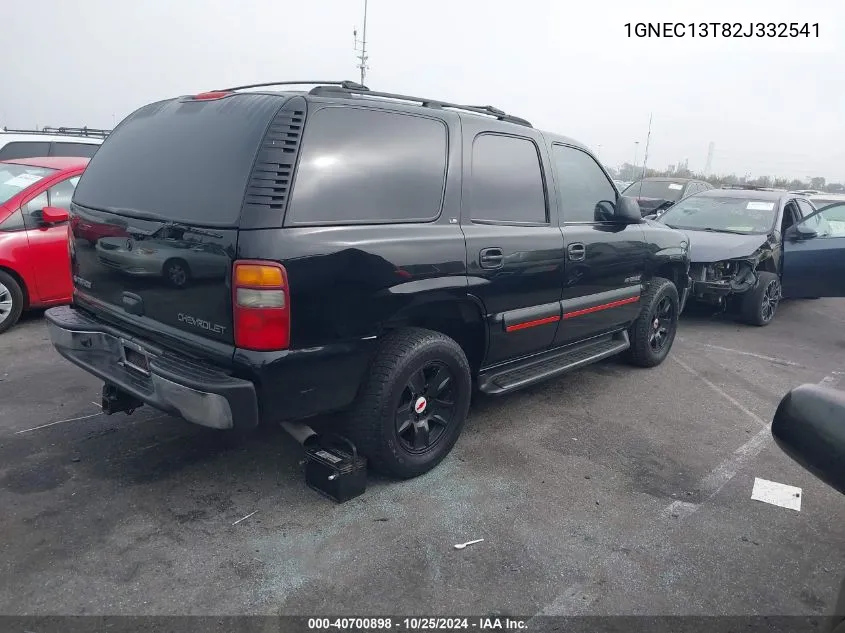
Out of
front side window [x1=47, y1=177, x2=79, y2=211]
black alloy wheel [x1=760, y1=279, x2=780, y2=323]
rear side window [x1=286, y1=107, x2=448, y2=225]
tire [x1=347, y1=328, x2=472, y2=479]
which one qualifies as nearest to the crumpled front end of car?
black alloy wheel [x1=760, y1=279, x2=780, y2=323]

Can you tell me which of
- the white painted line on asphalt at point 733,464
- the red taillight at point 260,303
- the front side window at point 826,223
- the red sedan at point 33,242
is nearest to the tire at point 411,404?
the red taillight at point 260,303

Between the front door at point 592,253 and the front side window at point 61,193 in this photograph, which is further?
the front side window at point 61,193

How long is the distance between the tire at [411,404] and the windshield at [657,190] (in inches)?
433

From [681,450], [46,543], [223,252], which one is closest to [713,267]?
[681,450]

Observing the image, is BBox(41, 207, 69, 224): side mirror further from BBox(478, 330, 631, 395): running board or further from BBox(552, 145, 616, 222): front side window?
BBox(552, 145, 616, 222): front side window

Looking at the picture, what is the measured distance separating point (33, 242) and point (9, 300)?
1.82 ft

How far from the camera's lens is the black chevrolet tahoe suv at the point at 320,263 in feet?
8.73

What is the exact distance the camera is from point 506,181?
3789 mm

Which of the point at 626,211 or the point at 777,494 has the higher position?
the point at 626,211

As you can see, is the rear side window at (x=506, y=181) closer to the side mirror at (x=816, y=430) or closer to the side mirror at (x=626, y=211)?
the side mirror at (x=626, y=211)

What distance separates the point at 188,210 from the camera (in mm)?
2803

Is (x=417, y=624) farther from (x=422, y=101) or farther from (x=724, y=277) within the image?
(x=724, y=277)

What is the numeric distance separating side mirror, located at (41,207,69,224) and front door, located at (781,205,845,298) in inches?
316

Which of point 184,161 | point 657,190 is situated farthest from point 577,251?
point 657,190
